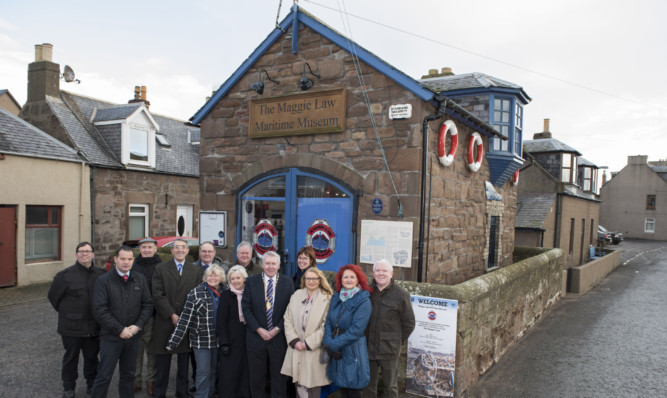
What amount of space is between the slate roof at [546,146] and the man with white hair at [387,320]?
788 inches

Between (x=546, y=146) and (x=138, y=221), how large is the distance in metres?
19.7

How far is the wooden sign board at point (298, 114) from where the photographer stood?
26.5 feet

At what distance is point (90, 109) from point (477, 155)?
15.1m

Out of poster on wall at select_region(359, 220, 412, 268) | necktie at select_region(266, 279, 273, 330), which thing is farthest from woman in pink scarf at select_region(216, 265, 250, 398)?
poster on wall at select_region(359, 220, 412, 268)

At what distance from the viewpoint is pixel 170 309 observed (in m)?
5.47

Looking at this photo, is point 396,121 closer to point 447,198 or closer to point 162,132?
point 447,198

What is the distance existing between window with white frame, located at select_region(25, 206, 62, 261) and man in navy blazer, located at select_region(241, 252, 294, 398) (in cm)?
1130

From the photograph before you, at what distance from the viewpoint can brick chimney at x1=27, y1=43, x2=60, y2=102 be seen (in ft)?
51.9

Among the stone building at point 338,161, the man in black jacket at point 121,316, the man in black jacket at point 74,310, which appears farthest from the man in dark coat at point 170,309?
the stone building at point 338,161

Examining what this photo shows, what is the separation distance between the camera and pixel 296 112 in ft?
28.0

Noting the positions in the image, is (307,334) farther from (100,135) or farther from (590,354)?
(100,135)

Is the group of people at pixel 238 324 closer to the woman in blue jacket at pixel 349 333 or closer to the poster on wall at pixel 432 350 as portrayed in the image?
the woman in blue jacket at pixel 349 333

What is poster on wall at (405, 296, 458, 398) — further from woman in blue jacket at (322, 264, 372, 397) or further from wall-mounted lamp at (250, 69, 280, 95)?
wall-mounted lamp at (250, 69, 280, 95)

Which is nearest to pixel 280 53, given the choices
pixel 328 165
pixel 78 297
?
pixel 328 165
